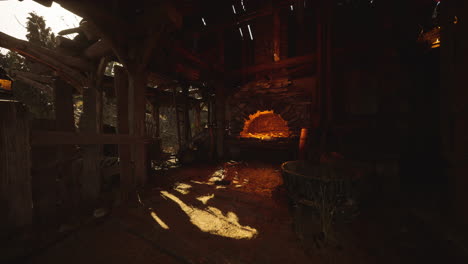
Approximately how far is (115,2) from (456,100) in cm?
501

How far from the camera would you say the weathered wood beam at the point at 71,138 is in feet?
5.42

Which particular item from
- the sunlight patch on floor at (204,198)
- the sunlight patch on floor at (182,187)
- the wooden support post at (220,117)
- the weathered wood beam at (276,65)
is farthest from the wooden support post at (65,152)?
the weathered wood beam at (276,65)

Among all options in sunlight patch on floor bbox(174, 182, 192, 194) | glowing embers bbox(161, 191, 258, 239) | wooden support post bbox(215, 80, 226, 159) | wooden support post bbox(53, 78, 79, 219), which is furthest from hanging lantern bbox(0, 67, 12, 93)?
wooden support post bbox(215, 80, 226, 159)

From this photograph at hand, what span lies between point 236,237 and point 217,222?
1.36 feet

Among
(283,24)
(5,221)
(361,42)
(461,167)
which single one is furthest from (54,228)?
(283,24)

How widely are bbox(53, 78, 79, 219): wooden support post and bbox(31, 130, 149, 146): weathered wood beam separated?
403 mm

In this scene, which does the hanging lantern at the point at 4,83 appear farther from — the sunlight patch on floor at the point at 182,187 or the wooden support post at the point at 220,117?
the wooden support post at the point at 220,117

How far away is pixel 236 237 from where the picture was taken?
1934mm

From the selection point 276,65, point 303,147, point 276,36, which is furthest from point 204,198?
point 276,36

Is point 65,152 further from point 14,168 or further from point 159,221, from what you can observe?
point 159,221

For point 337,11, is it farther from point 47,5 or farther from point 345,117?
point 47,5

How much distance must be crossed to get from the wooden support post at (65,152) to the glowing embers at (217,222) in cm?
143

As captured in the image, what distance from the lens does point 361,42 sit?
488cm

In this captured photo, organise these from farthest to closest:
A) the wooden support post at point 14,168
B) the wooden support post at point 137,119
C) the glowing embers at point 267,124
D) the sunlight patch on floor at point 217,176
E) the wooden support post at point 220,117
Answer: the glowing embers at point 267,124, the wooden support post at point 220,117, the sunlight patch on floor at point 217,176, the wooden support post at point 137,119, the wooden support post at point 14,168
